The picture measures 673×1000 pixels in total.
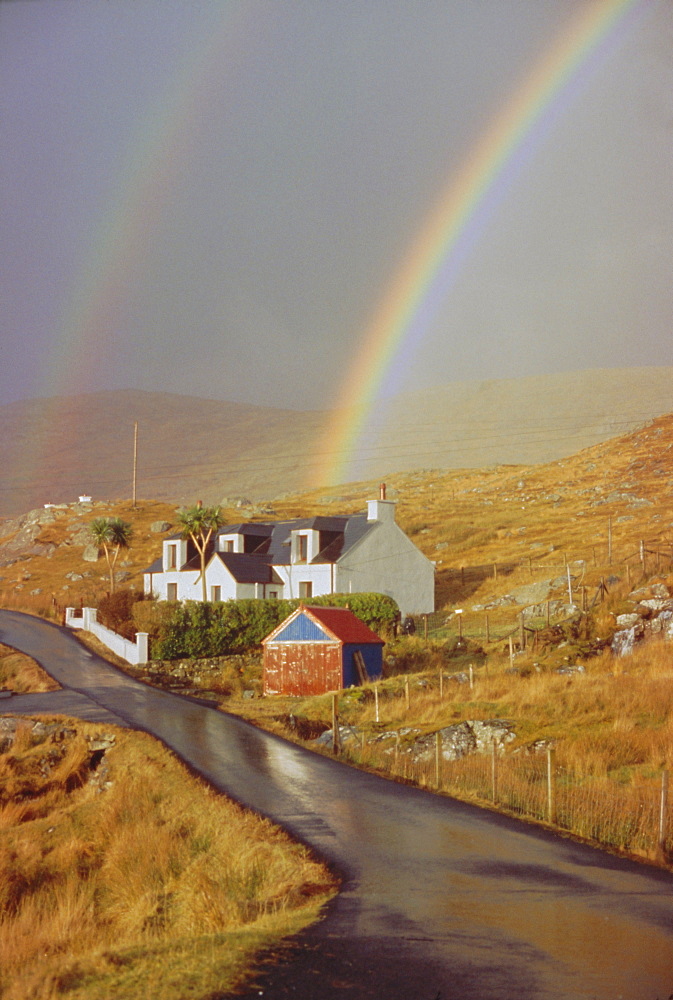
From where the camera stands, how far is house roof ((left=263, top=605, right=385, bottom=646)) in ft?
155

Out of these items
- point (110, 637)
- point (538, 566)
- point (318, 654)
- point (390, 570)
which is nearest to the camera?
point (318, 654)

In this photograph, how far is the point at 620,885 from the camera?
14.6m

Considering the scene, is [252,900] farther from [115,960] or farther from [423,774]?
[423,774]

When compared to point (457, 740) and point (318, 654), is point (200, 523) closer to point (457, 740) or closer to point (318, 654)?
point (318, 654)

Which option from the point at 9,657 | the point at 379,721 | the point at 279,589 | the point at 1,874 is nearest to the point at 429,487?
the point at 279,589

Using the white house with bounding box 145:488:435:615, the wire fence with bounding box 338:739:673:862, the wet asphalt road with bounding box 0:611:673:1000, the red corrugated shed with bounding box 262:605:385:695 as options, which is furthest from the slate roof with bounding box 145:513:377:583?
the wet asphalt road with bounding box 0:611:673:1000

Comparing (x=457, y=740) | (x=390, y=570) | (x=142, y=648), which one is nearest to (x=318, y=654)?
(x=142, y=648)

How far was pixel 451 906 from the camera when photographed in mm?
13555

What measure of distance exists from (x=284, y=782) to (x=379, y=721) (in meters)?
10.1

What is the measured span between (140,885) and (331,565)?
46.0m

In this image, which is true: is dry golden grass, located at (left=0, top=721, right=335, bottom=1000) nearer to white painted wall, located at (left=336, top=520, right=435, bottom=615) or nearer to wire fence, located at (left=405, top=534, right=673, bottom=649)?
wire fence, located at (left=405, top=534, right=673, bottom=649)

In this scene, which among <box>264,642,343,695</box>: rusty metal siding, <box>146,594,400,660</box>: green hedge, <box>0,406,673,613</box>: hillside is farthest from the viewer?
<box>0,406,673,613</box>: hillside

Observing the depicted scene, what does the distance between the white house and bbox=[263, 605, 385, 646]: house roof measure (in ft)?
44.8

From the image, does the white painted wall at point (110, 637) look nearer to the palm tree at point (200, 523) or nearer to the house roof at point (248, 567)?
the palm tree at point (200, 523)
